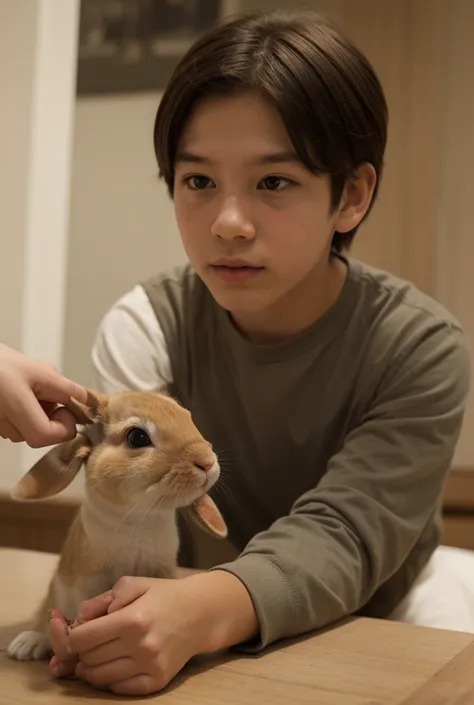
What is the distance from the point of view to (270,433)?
1194mm

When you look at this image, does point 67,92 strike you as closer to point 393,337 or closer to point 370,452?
point 393,337

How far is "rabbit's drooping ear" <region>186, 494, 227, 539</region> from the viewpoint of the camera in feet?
2.80

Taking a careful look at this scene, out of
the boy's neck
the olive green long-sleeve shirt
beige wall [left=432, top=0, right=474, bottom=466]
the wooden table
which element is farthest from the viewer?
beige wall [left=432, top=0, right=474, bottom=466]

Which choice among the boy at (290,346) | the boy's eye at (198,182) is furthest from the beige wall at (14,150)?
the boy's eye at (198,182)

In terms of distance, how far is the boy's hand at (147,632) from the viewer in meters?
0.72

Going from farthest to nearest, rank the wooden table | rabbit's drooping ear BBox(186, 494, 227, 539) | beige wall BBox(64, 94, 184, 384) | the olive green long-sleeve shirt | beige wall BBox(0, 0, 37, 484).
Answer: beige wall BBox(64, 94, 184, 384)
beige wall BBox(0, 0, 37, 484)
the olive green long-sleeve shirt
rabbit's drooping ear BBox(186, 494, 227, 539)
the wooden table

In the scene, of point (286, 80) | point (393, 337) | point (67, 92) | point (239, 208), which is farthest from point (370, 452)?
point (67, 92)

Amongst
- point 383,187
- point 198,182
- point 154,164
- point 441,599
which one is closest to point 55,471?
point 198,182

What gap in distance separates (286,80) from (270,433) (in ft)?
1.43

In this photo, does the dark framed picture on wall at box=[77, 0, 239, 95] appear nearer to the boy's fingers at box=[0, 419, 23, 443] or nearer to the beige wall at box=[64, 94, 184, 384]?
the beige wall at box=[64, 94, 184, 384]

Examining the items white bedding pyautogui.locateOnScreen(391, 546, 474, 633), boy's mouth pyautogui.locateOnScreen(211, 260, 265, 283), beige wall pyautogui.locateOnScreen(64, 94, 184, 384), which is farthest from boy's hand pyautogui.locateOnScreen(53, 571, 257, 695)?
beige wall pyautogui.locateOnScreen(64, 94, 184, 384)

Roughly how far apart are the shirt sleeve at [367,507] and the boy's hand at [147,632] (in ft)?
0.20

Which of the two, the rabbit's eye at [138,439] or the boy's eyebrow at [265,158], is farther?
the boy's eyebrow at [265,158]

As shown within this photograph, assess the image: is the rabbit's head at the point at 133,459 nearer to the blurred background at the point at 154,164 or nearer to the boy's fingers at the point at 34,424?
the boy's fingers at the point at 34,424
